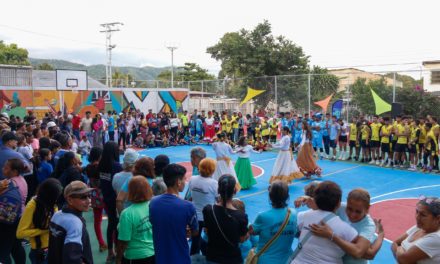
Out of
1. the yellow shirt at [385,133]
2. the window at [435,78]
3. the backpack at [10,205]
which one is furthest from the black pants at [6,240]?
the window at [435,78]

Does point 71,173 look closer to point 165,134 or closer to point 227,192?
point 227,192

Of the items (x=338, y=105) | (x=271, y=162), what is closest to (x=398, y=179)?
(x=271, y=162)

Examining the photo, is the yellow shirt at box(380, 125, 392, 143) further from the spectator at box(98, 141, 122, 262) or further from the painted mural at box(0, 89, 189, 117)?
the painted mural at box(0, 89, 189, 117)

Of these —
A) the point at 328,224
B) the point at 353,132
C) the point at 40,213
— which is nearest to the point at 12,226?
the point at 40,213

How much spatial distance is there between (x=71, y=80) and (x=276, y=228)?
21522 mm

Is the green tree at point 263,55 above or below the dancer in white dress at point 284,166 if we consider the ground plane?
above

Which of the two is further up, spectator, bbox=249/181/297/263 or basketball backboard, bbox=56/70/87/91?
basketball backboard, bbox=56/70/87/91

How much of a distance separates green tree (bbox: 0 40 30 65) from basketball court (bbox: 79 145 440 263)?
52337 millimetres

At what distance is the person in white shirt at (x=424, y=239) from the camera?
3129mm

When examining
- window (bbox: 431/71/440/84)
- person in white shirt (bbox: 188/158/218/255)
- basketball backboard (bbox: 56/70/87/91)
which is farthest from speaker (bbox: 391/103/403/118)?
basketball backboard (bbox: 56/70/87/91)

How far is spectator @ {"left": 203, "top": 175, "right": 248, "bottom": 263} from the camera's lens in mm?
3994

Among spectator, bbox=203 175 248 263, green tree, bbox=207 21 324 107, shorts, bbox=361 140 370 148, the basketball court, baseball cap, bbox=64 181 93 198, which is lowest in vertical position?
the basketball court

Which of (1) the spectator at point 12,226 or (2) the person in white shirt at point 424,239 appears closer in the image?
(2) the person in white shirt at point 424,239

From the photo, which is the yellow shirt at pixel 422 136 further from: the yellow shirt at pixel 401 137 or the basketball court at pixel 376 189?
the basketball court at pixel 376 189
